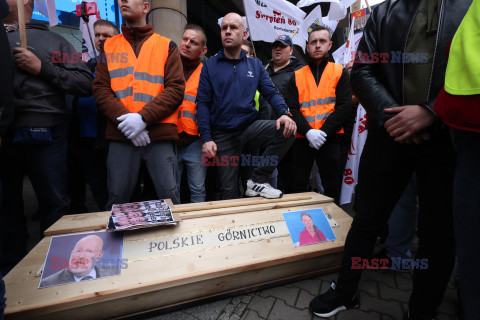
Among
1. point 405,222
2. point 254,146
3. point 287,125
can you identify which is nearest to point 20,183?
point 254,146

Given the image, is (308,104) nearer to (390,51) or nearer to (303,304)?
(390,51)

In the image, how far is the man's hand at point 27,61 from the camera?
69.1 inches

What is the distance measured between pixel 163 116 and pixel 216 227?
3.20 ft

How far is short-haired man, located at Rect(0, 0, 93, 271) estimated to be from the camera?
1.85 metres

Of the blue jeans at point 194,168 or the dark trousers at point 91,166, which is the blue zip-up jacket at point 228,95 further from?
the dark trousers at point 91,166

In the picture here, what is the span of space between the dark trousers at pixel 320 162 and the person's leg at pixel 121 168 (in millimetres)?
1595

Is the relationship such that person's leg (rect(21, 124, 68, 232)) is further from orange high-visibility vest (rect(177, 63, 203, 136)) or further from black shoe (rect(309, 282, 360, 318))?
black shoe (rect(309, 282, 360, 318))

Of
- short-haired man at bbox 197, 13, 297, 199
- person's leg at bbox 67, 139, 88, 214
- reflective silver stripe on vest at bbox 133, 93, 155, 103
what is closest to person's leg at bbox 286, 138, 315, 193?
short-haired man at bbox 197, 13, 297, 199

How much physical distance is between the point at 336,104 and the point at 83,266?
2.67 m

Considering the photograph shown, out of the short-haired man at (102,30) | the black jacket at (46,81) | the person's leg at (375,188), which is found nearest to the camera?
the person's leg at (375,188)

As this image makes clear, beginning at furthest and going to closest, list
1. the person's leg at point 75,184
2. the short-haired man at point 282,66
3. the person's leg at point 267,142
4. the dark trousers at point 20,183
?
the short-haired man at point 282,66, the person's leg at point 75,184, the person's leg at point 267,142, the dark trousers at point 20,183

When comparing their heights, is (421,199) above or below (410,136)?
below

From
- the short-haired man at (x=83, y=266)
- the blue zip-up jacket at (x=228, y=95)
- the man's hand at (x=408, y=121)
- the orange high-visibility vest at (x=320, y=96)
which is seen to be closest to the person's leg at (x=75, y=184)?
the blue zip-up jacket at (x=228, y=95)

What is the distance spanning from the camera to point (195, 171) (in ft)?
8.85
